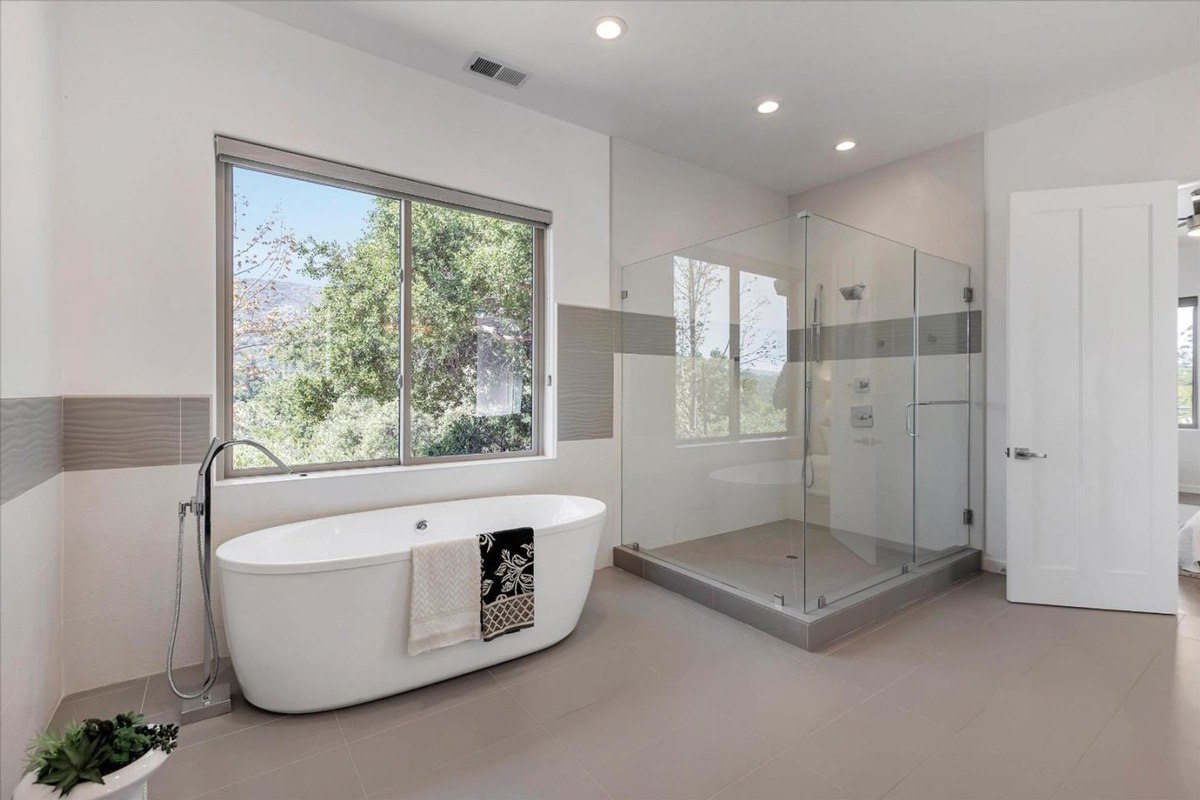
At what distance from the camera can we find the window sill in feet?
8.06

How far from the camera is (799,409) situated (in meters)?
2.78

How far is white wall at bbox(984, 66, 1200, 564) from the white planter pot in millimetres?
4311

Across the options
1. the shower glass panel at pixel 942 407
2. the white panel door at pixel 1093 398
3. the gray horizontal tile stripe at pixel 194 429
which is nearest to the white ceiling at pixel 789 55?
the white panel door at pixel 1093 398

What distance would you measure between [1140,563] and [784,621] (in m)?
2.00

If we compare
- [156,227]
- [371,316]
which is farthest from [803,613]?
[156,227]

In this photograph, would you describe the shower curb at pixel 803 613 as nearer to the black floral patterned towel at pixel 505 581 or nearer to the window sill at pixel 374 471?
the window sill at pixel 374 471

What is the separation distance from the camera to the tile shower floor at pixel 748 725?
163 centimetres

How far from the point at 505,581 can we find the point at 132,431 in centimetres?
162

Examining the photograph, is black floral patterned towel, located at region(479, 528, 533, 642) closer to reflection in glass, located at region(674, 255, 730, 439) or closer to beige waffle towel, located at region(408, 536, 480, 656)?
beige waffle towel, located at region(408, 536, 480, 656)

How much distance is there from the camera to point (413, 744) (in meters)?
1.83

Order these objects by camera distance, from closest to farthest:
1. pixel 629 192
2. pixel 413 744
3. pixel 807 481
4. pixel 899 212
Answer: pixel 413 744 < pixel 807 481 < pixel 629 192 < pixel 899 212

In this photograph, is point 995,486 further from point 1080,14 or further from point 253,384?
point 253,384

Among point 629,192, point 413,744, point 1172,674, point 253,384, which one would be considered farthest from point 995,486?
point 253,384

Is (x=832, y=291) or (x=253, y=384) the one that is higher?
(x=832, y=291)
